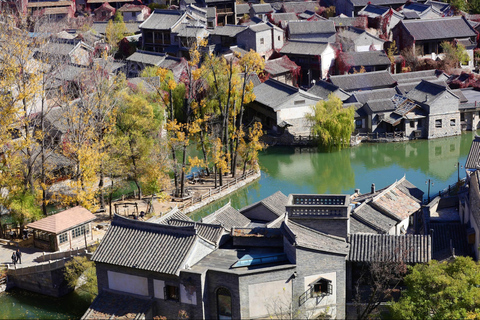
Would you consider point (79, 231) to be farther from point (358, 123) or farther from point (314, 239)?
point (358, 123)

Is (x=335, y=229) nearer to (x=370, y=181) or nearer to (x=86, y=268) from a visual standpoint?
(x=86, y=268)

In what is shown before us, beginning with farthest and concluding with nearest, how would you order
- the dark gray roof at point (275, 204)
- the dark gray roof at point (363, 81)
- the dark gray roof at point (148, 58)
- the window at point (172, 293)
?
1. the dark gray roof at point (148, 58)
2. the dark gray roof at point (363, 81)
3. the dark gray roof at point (275, 204)
4. the window at point (172, 293)

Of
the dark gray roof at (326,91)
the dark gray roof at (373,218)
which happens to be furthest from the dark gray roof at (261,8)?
the dark gray roof at (373,218)

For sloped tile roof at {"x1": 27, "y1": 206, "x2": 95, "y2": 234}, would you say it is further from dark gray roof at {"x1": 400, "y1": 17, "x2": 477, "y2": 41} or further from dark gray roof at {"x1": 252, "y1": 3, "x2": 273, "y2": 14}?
dark gray roof at {"x1": 252, "y1": 3, "x2": 273, "y2": 14}

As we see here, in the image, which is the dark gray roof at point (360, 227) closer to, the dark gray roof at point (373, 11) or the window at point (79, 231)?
the window at point (79, 231)

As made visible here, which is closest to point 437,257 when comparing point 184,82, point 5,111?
point 5,111
